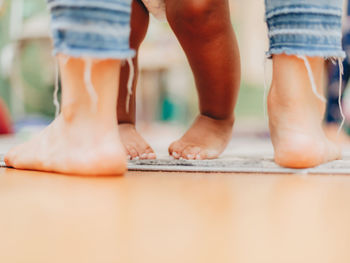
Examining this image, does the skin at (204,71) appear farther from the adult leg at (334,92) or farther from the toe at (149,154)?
the adult leg at (334,92)

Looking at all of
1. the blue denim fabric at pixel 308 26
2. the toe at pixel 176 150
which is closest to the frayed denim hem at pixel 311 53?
the blue denim fabric at pixel 308 26

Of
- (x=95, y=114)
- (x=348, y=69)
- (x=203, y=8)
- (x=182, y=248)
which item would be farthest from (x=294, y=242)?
(x=348, y=69)

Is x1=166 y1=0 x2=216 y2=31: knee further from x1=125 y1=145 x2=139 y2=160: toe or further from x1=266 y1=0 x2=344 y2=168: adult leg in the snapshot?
x1=125 y1=145 x2=139 y2=160: toe

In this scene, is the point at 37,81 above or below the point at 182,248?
above

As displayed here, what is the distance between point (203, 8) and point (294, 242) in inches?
26.0

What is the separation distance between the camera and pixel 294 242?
416mm

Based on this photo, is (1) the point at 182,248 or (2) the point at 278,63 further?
(2) the point at 278,63

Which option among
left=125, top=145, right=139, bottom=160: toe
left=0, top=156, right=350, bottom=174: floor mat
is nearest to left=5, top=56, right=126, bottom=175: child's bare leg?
left=0, top=156, right=350, bottom=174: floor mat

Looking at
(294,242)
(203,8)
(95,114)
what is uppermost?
(203,8)

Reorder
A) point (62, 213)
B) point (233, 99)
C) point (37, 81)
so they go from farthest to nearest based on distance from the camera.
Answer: point (37, 81)
point (233, 99)
point (62, 213)

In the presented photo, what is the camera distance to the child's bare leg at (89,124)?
0.70m

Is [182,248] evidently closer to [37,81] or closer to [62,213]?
[62,213]

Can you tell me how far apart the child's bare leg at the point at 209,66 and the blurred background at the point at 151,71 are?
1.74 m

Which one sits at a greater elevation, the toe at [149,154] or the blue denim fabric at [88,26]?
the blue denim fabric at [88,26]
